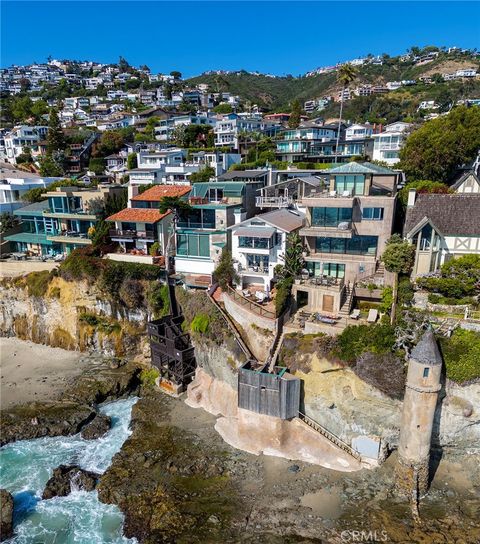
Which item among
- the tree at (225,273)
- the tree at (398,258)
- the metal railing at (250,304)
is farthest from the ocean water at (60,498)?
the tree at (398,258)

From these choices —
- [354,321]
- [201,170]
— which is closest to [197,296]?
[354,321]

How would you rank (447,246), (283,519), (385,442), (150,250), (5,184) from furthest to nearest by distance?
1. (5,184)
2. (150,250)
3. (447,246)
4. (385,442)
5. (283,519)

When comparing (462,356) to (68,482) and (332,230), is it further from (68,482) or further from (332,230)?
(68,482)

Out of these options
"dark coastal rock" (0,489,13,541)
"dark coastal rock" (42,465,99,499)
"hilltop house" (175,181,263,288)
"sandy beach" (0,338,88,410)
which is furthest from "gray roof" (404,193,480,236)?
"dark coastal rock" (0,489,13,541)

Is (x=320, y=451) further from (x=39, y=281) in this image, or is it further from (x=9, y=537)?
(x=39, y=281)

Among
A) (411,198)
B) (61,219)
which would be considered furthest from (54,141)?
(411,198)

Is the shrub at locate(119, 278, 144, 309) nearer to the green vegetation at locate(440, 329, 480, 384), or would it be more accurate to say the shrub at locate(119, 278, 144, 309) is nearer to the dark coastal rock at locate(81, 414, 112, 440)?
the dark coastal rock at locate(81, 414, 112, 440)
